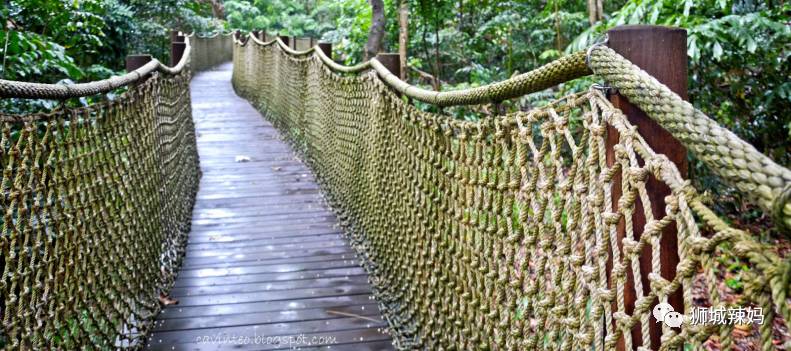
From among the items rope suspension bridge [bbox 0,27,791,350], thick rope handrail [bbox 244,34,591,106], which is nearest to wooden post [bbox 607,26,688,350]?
rope suspension bridge [bbox 0,27,791,350]

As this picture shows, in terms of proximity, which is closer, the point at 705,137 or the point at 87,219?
the point at 705,137

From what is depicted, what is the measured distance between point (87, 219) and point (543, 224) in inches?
57.1

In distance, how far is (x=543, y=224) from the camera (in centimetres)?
140

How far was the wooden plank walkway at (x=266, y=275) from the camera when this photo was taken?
2771 millimetres

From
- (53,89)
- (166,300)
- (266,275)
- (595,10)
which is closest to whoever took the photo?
(53,89)

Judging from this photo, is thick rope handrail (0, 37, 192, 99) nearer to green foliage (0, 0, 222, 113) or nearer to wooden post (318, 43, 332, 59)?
green foliage (0, 0, 222, 113)

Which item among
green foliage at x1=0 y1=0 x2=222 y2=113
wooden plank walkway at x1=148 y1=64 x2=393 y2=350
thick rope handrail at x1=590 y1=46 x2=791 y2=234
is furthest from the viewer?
green foliage at x1=0 y1=0 x2=222 y2=113

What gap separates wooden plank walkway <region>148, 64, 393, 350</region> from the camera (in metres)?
2.77

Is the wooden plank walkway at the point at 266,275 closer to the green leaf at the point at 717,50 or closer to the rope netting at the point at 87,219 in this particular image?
the rope netting at the point at 87,219

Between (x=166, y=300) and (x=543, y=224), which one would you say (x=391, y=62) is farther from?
(x=543, y=224)

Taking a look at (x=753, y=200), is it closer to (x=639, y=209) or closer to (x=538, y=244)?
(x=639, y=209)

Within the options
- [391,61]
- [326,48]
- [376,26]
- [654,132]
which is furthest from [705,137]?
[376,26]

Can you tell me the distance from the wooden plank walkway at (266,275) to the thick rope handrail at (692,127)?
1.70 m

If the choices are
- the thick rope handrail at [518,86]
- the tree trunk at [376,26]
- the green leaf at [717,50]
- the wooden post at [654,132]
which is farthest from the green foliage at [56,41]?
the green leaf at [717,50]
